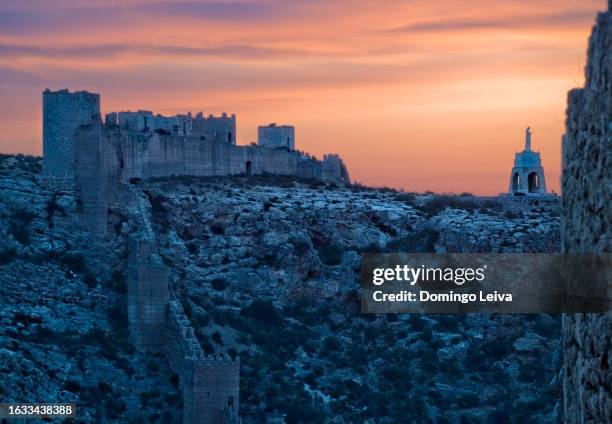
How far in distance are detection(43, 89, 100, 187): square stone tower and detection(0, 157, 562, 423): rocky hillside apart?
80 cm

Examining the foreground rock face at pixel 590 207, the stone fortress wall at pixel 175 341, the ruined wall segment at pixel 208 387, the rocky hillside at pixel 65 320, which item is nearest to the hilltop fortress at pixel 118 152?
the rocky hillside at pixel 65 320

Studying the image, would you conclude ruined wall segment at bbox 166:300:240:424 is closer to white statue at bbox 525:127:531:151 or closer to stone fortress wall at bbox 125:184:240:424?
stone fortress wall at bbox 125:184:240:424

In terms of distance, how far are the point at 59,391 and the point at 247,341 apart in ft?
24.3

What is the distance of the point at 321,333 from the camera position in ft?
147

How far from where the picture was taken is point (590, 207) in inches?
293

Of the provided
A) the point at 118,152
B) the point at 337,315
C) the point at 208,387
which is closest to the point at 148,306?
the point at 208,387

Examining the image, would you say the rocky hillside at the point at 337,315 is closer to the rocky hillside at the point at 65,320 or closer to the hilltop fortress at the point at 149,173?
the hilltop fortress at the point at 149,173

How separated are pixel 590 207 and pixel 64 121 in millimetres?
36717

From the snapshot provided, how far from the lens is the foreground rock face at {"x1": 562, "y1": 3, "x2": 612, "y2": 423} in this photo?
717cm

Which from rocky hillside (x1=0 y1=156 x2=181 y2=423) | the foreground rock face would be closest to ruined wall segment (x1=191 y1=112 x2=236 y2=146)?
rocky hillside (x1=0 y1=156 x2=181 y2=423)

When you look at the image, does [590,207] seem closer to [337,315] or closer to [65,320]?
[65,320]

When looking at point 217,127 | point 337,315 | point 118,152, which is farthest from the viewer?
point 217,127

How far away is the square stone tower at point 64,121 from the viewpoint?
43125 millimetres

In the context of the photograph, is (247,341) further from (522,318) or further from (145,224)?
(522,318)
